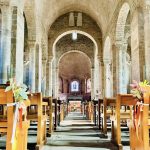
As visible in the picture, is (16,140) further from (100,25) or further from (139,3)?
(100,25)

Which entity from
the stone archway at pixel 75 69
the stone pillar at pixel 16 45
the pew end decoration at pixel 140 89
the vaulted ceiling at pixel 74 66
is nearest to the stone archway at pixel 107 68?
the stone pillar at pixel 16 45

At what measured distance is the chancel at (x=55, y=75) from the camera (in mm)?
3396

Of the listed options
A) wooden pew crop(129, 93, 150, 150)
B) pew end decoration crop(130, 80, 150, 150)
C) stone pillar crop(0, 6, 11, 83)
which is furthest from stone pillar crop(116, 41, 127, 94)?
wooden pew crop(129, 93, 150, 150)

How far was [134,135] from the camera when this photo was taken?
3.69 metres

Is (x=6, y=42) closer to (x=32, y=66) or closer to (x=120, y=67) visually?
(x=32, y=66)

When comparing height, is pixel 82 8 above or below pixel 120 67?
above

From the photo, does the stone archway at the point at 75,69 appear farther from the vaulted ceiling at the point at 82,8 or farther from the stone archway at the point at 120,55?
the stone archway at the point at 120,55

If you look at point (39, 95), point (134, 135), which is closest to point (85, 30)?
point (39, 95)

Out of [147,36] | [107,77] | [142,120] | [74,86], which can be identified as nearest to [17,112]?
[142,120]

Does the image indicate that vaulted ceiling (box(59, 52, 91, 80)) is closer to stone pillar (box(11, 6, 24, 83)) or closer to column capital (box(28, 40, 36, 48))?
column capital (box(28, 40, 36, 48))

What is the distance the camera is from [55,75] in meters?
22.5

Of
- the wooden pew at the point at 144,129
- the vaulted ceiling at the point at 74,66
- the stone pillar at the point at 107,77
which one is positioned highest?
the vaulted ceiling at the point at 74,66

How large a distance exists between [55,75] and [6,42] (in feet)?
48.0

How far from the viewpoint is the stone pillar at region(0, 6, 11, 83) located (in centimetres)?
777
